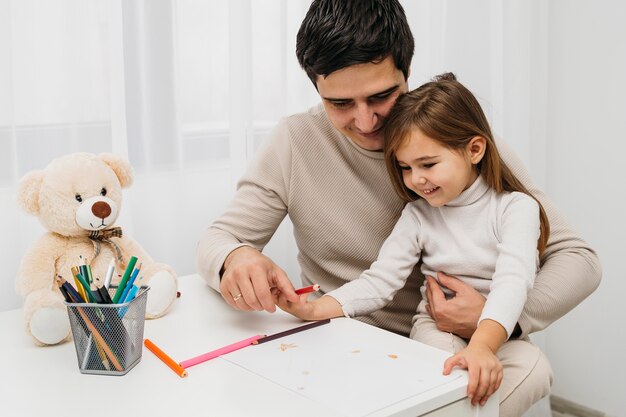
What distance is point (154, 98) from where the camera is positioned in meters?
1.44

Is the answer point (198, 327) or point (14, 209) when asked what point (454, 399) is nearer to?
point (198, 327)

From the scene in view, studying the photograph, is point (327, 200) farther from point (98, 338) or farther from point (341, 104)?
point (98, 338)

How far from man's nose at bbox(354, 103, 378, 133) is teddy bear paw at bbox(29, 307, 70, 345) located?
0.56m

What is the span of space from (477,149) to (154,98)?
669mm

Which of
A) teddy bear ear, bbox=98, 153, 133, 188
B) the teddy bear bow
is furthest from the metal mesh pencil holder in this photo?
teddy bear ear, bbox=98, 153, 133, 188

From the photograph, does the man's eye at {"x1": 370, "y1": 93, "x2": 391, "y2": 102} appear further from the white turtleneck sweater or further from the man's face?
the white turtleneck sweater

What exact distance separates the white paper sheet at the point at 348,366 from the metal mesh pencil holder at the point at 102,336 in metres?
0.13

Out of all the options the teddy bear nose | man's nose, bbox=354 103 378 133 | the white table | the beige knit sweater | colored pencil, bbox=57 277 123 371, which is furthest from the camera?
the beige knit sweater

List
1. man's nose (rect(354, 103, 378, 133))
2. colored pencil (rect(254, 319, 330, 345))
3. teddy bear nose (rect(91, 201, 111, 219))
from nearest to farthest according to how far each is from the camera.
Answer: colored pencil (rect(254, 319, 330, 345)), teddy bear nose (rect(91, 201, 111, 219)), man's nose (rect(354, 103, 378, 133))

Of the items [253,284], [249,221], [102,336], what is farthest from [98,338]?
[249,221]

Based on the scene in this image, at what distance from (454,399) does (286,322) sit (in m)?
0.33

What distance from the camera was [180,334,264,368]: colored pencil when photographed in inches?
Result: 35.3

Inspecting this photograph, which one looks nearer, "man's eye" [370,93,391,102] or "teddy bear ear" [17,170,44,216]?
"teddy bear ear" [17,170,44,216]

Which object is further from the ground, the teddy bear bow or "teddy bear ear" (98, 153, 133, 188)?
"teddy bear ear" (98, 153, 133, 188)
